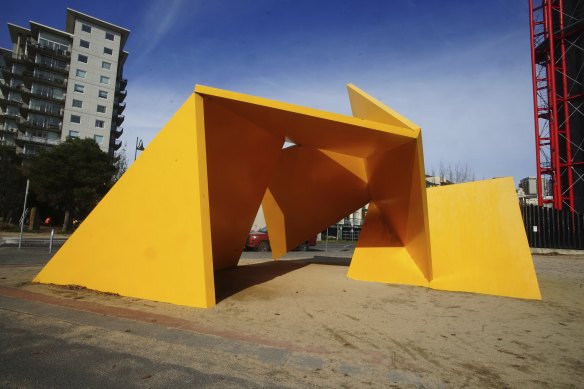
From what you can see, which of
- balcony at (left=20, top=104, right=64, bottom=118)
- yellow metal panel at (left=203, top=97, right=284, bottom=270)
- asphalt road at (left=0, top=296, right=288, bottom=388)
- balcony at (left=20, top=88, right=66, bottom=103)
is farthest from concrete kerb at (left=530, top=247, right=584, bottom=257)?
balcony at (left=20, top=88, right=66, bottom=103)

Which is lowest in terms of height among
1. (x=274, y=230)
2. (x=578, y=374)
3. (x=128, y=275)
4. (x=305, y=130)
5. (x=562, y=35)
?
(x=578, y=374)

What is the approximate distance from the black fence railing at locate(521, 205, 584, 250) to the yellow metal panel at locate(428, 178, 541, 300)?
1641cm

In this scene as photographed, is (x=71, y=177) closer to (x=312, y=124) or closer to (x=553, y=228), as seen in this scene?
(x=312, y=124)

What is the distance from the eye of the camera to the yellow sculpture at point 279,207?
5973 millimetres

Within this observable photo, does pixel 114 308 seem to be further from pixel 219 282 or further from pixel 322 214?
pixel 322 214

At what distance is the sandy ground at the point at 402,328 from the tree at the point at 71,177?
25.0 m

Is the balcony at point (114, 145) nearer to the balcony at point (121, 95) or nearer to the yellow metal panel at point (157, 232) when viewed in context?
the balcony at point (121, 95)

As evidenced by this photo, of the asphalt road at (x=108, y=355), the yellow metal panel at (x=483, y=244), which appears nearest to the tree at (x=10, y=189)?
the asphalt road at (x=108, y=355)

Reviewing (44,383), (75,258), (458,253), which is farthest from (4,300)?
(458,253)

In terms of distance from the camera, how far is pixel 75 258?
6574 mm

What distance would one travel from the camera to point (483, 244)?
8109 millimetres

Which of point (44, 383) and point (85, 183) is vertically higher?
point (85, 183)

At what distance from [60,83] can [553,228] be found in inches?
2563

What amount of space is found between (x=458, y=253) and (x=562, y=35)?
26.8 m
